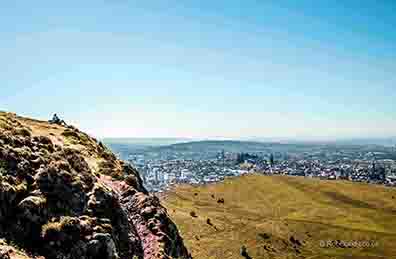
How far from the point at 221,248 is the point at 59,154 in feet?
413

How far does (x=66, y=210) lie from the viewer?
30484mm

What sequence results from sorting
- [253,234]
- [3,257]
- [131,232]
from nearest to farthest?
[3,257] → [131,232] → [253,234]

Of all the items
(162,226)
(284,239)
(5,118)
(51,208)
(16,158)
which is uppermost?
(5,118)

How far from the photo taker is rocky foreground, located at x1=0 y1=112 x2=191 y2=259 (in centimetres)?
2764

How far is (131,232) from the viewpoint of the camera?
35.0 m

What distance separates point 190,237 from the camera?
525ft

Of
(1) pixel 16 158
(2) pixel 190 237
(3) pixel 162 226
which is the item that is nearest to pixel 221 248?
(2) pixel 190 237

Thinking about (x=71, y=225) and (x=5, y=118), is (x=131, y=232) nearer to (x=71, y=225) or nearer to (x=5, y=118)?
(x=71, y=225)

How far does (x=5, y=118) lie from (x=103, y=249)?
1591 centimetres

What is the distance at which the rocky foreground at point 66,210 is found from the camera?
2764cm

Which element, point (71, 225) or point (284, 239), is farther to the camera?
point (284, 239)

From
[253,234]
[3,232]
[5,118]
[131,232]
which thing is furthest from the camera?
[253,234]

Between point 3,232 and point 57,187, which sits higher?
point 57,187

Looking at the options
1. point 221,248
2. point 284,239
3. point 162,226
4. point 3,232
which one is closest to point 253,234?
point 284,239
